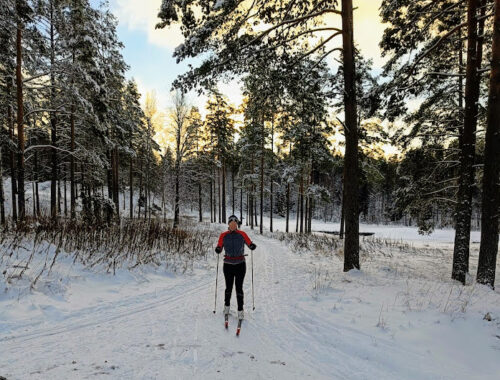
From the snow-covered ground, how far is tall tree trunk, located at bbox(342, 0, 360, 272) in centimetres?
145

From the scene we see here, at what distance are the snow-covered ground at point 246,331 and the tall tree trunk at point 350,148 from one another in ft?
4.77

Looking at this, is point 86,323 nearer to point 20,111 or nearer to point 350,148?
point 350,148

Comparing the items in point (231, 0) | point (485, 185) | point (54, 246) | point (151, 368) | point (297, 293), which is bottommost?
point (297, 293)

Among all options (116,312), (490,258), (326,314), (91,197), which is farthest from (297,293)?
(91,197)

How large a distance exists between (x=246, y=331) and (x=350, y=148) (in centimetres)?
643

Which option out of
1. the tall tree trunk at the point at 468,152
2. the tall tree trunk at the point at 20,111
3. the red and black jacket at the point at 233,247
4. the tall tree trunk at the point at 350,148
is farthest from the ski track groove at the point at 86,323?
the tall tree trunk at the point at 20,111

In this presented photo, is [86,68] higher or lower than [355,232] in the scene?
higher

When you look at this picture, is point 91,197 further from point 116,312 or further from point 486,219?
point 486,219

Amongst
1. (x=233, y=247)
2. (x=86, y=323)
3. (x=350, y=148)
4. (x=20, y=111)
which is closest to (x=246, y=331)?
(x=233, y=247)

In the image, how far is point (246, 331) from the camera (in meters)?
4.82

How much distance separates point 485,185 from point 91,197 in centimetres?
1398

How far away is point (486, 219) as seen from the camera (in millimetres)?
7367

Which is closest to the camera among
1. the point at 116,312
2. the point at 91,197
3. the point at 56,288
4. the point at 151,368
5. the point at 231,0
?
the point at 151,368

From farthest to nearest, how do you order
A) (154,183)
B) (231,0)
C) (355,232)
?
(154,183) < (355,232) < (231,0)
